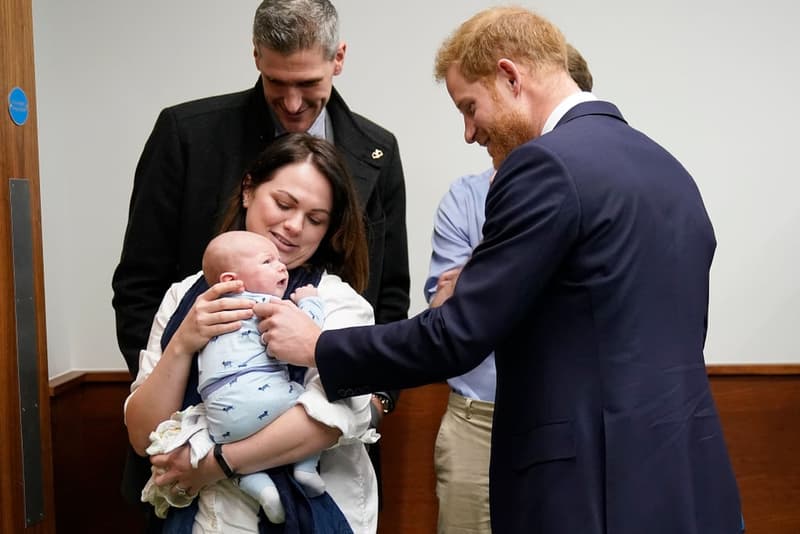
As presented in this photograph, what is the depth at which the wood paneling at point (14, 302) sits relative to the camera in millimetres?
2109

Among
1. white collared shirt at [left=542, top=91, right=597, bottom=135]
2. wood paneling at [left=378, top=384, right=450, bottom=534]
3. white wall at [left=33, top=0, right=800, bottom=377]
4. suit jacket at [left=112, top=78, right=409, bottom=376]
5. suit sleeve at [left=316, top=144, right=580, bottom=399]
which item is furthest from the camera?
wood paneling at [left=378, top=384, right=450, bottom=534]

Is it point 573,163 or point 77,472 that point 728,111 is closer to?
point 573,163

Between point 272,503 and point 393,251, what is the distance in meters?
0.96

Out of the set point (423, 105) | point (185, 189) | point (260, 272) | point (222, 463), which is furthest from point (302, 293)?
point (423, 105)

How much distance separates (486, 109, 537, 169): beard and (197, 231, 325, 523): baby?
0.50 meters

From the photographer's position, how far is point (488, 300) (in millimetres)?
1465

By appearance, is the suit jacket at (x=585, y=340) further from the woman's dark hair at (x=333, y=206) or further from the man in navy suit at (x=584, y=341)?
the woman's dark hair at (x=333, y=206)

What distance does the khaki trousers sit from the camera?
8.19ft

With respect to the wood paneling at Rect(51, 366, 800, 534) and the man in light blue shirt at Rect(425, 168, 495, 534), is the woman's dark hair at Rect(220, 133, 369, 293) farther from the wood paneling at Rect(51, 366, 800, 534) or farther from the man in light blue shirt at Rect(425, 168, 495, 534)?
the wood paneling at Rect(51, 366, 800, 534)

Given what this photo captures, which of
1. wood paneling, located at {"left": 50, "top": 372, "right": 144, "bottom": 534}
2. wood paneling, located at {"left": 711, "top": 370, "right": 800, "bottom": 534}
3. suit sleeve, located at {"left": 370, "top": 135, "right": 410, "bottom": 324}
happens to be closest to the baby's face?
suit sleeve, located at {"left": 370, "top": 135, "right": 410, "bottom": 324}

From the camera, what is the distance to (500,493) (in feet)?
5.27

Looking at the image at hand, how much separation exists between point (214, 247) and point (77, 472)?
189 centimetres

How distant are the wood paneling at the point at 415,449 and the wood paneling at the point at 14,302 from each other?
2.19 feet

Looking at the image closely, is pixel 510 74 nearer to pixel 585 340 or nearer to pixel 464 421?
pixel 585 340
